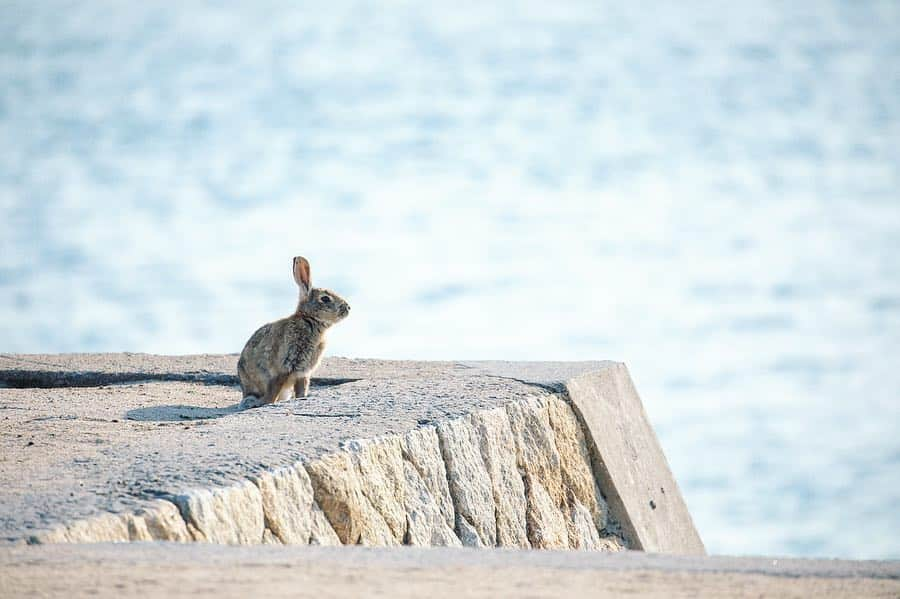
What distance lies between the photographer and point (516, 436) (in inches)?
315

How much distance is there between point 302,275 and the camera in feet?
31.3

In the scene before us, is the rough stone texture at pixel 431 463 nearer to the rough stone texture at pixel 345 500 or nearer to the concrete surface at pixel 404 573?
A: the rough stone texture at pixel 345 500

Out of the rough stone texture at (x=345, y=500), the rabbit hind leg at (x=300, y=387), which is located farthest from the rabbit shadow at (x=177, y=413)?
the rough stone texture at (x=345, y=500)

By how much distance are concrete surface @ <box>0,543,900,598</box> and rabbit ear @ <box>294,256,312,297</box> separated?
5.04m

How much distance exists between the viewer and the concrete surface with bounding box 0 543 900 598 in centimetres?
Answer: 382

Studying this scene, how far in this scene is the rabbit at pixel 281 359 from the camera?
8641 millimetres

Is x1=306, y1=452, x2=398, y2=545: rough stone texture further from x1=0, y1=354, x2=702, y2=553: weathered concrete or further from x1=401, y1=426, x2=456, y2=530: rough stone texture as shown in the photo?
x1=401, y1=426, x2=456, y2=530: rough stone texture

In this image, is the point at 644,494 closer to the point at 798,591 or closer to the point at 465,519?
the point at 465,519

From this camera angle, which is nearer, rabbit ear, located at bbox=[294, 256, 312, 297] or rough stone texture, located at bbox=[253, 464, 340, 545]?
rough stone texture, located at bbox=[253, 464, 340, 545]

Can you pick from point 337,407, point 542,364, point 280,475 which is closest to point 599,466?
point 542,364

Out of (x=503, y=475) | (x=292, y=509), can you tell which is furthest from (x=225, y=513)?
(x=503, y=475)

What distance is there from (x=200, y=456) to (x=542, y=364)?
410 centimetres

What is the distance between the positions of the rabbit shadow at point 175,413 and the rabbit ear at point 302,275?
4.13 feet

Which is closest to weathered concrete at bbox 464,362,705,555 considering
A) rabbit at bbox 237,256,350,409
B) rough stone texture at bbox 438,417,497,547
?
rough stone texture at bbox 438,417,497,547
